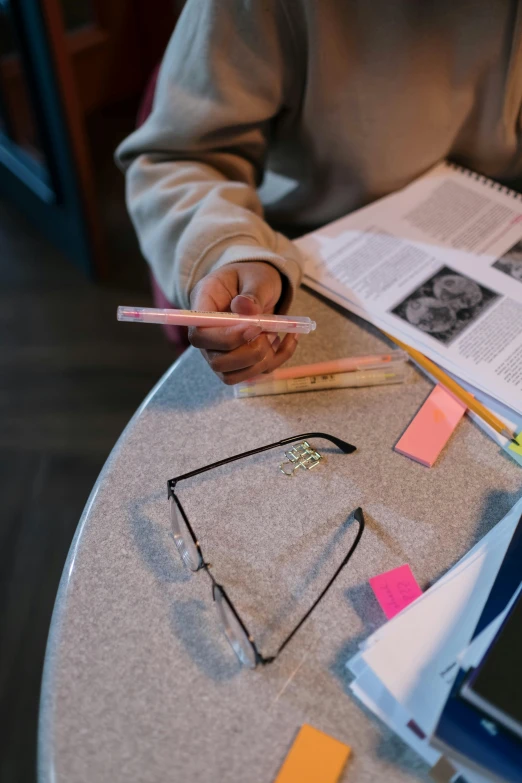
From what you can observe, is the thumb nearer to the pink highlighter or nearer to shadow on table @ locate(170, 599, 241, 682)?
the pink highlighter

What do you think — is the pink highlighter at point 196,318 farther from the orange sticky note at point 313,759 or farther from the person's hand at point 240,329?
the orange sticky note at point 313,759

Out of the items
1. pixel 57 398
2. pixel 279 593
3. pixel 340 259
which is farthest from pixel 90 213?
pixel 279 593

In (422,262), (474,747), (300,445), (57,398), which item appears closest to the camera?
(474,747)

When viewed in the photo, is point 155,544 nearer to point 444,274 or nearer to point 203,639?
point 203,639

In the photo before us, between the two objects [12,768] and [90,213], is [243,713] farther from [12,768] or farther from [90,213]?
[90,213]

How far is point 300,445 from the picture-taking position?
1.86ft

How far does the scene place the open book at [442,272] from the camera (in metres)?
0.62

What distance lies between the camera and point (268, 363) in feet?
1.98

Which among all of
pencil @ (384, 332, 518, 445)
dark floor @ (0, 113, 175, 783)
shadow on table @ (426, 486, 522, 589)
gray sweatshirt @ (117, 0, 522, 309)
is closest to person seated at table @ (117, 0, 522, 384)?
gray sweatshirt @ (117, 0, 522, 309)

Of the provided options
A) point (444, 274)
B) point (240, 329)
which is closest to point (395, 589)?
point (240, 329)

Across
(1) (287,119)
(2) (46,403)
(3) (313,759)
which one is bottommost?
(2) (46,403)

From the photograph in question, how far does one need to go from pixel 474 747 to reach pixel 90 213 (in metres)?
1.43

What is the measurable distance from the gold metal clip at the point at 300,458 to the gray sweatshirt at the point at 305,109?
17cm

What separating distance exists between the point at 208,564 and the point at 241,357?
7.5 inches
